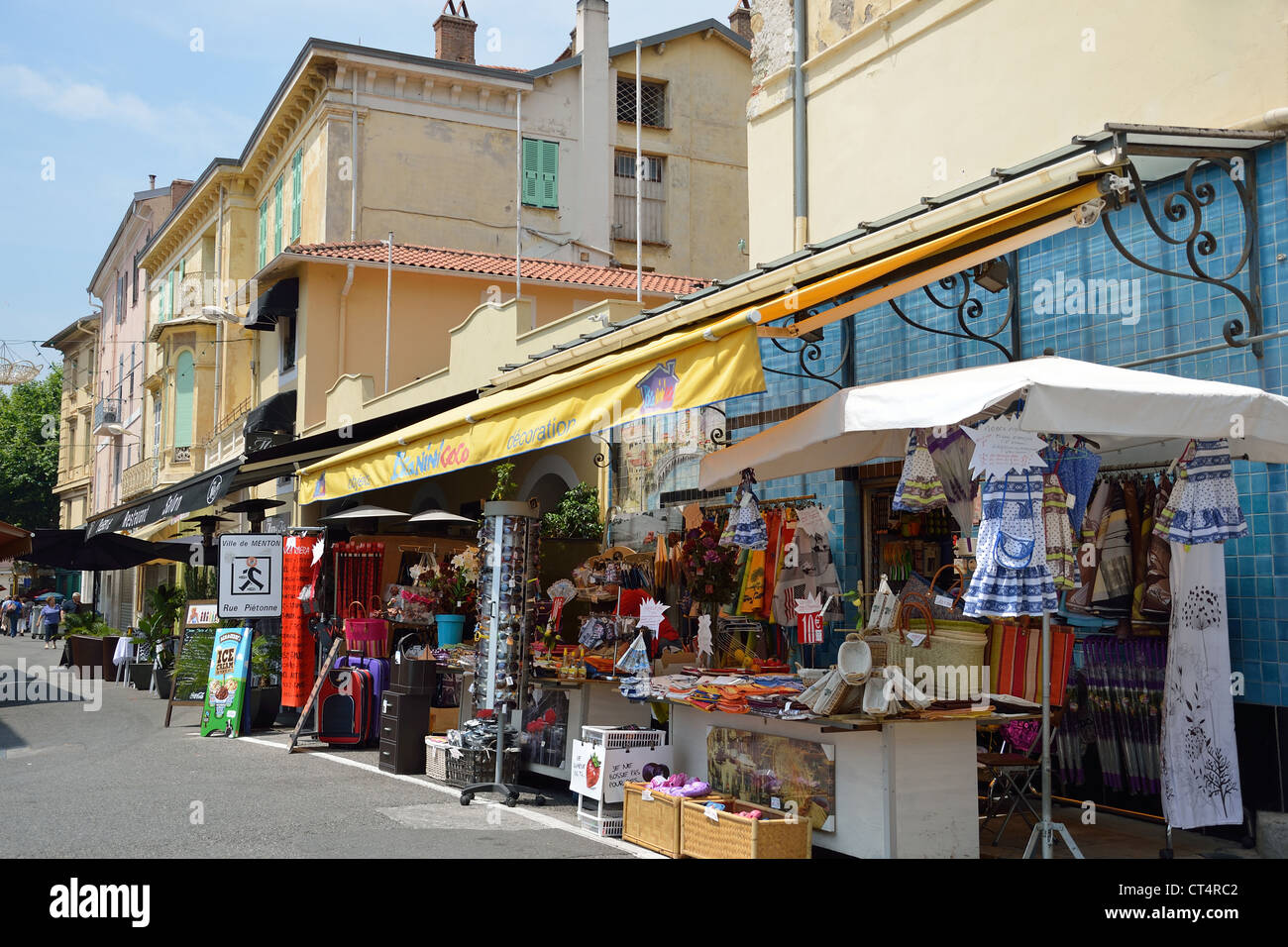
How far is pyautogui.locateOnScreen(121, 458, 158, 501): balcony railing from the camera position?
3444 centimetres

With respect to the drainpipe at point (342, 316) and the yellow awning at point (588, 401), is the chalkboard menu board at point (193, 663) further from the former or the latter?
the drainpipe at point (342, 316)

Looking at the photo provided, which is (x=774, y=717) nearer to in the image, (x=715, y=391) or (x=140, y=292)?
(x=715, y=391)

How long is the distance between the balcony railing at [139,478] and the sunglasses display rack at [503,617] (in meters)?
27.9

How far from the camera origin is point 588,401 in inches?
307

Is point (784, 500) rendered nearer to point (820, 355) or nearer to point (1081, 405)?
point (820, 355)

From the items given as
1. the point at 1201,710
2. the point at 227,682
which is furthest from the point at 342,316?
the point at 1201,710

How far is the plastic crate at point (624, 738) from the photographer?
24.8 ft

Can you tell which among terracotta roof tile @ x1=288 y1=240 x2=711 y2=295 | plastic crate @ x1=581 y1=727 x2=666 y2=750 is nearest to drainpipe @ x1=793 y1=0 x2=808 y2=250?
plastic crate @ x1=581 y1=727 x2=666 y2=750

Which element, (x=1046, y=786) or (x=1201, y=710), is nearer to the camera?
(x=1046, y=786)

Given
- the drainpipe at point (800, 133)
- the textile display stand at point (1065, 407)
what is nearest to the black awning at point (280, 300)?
the drainpipe at point (800, 133)

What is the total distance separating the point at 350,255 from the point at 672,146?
9.13 meters

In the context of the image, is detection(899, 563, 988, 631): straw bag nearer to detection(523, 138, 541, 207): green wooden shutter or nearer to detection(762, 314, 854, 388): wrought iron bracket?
detection(762, 314, 854, 388): wrought iron bracket

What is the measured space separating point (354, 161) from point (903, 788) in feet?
64.7
